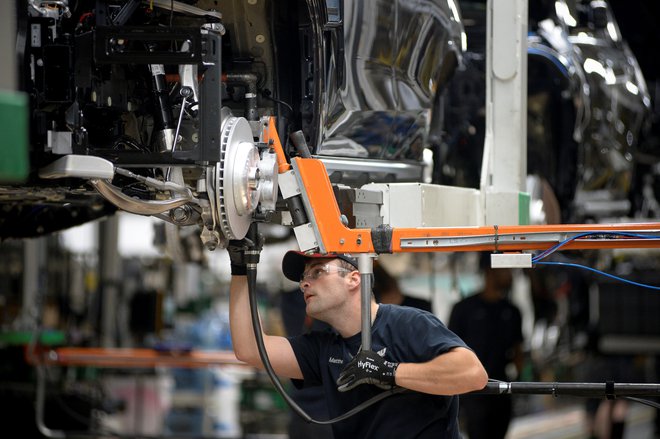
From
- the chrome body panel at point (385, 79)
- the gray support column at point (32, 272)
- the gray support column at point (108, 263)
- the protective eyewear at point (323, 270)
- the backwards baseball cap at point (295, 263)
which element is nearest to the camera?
the protective eyewear at point (323, 270)

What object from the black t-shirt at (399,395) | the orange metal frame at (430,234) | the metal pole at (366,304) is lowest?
the black t-shirt at (399,395)

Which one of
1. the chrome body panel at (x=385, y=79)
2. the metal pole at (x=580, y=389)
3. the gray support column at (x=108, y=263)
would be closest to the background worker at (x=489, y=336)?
the gray support column at (x=108, y=263)

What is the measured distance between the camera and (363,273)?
390 centimetres

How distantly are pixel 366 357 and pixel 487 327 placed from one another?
470cm

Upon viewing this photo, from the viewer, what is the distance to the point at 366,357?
3.82 meters

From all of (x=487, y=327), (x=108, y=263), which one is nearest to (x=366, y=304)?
(x=487, y=327)

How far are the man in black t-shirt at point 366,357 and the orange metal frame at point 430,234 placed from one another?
11.2 inches

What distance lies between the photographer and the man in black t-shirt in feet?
12.5

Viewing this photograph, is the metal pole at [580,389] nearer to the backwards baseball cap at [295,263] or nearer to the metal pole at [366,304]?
the metal pole at [366,304]

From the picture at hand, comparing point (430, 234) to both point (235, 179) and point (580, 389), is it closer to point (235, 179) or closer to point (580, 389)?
point (235, 179)

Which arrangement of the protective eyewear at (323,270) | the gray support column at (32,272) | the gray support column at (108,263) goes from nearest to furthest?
the protective eyewear at (323,270), the gray support column at (32,272), the gray support column at (108,263)

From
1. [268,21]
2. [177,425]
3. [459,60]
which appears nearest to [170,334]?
[177,425]

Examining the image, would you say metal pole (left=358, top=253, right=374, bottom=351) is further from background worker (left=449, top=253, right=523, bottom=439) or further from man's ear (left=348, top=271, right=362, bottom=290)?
background worker (left=449, top=253, right=523, bottom=439)

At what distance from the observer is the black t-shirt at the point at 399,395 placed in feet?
13.1
